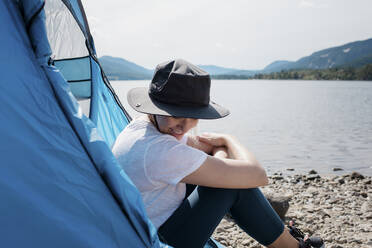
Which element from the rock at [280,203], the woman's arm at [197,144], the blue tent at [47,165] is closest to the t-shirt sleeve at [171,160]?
the blue tent at [47,165]

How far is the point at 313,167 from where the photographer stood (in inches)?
334

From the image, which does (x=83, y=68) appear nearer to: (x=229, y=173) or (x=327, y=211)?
(x=229, y=173)

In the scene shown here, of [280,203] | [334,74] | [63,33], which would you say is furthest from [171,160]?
[334,74]

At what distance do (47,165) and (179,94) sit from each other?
73 cm

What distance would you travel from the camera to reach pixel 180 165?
1.89m

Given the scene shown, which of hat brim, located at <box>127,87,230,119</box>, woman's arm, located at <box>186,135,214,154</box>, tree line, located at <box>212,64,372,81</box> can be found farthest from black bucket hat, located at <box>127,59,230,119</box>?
tree line, located at <box>212,64,372,81</box>

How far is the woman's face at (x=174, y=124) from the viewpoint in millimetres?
1985

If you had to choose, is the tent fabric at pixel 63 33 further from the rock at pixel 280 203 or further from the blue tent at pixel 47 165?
the rock at pixel 280 203

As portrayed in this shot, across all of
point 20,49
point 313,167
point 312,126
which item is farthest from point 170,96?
point 312,126

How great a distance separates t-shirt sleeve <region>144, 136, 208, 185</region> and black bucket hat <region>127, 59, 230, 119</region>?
171 mm

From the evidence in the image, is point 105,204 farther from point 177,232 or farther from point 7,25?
→ point 7,25

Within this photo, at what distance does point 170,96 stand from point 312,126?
15.1 m

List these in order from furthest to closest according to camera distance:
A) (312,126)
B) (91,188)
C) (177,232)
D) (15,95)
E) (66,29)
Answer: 1. (312,126)
2. (66,29)
3. (177,232)
4. (91,188)
5. (15,95)

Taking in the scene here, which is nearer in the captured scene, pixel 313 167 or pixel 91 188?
pixel 91 188
